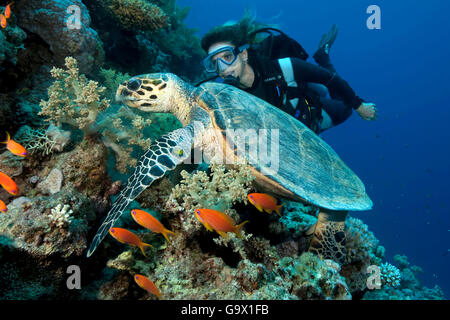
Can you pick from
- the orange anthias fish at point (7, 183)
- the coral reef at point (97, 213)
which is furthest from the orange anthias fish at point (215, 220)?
the orange anthias fish at point (7, 183)

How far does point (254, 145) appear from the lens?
2.22 m

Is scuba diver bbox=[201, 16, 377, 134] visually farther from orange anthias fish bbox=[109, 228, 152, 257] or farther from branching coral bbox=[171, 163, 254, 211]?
orange anthias fish bbox=[109, 228, 152, 257]

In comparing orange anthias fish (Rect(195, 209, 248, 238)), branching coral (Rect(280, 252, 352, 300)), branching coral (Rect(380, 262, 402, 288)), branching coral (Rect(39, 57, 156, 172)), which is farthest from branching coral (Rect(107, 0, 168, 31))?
branching coral (Rect(380, 262, 402, 288))

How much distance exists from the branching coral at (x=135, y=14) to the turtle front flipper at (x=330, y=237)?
488 centimetres

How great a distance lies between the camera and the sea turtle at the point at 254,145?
2.12 metres

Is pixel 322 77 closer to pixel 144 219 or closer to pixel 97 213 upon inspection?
pixel 144 219

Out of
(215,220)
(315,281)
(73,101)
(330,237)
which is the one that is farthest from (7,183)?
(330,237)

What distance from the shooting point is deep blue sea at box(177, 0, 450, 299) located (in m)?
49.2

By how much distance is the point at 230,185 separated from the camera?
1.81m

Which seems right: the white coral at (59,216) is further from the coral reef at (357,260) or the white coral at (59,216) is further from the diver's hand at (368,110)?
the diver's hand at (368,110)

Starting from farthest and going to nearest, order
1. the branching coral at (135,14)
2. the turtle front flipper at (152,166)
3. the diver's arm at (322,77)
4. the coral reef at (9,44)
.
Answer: the branching coral at (135,14) → the diver's arm at (322,77) → the coral reef at (9,44) → the turtle front flipper at (152,166)
